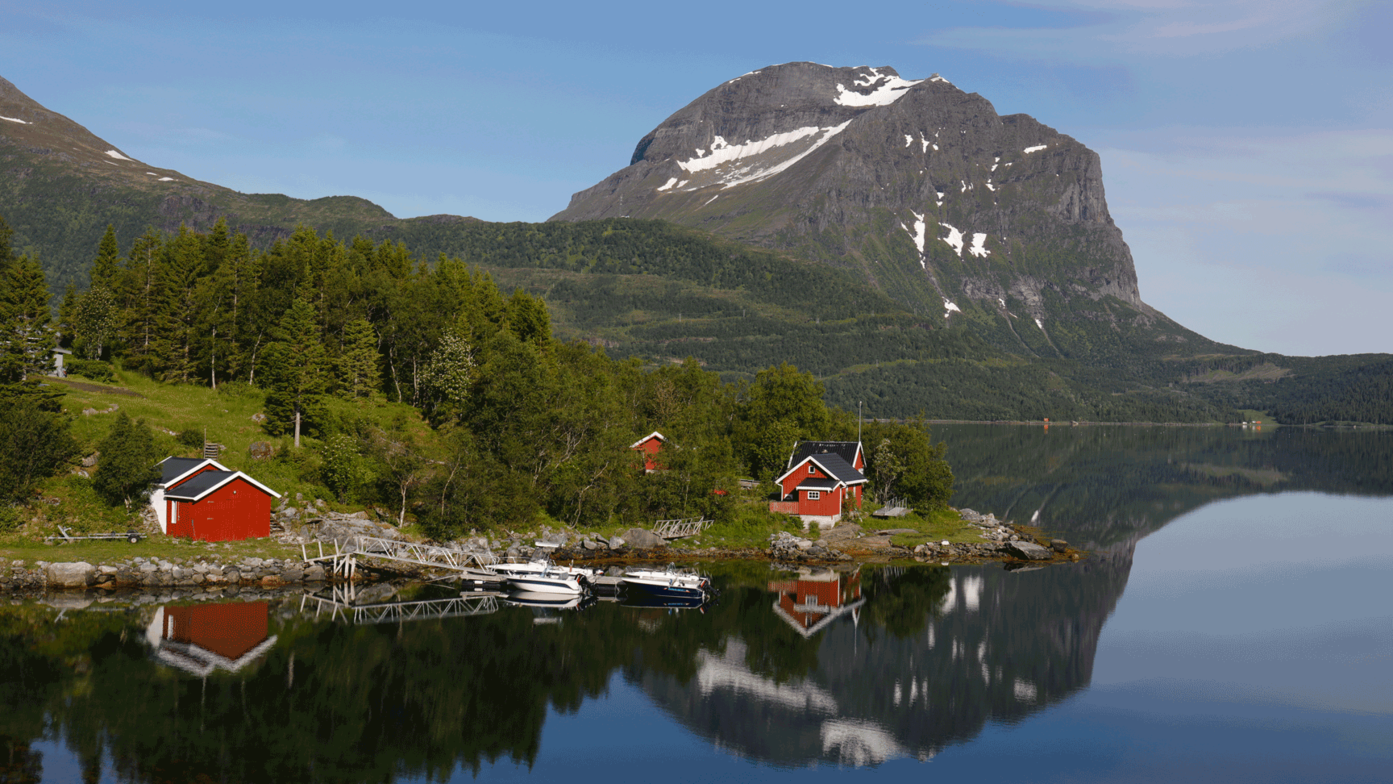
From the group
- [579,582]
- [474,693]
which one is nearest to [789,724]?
[474,693]

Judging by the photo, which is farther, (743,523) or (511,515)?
(743,523)

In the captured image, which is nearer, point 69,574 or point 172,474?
point 69,574

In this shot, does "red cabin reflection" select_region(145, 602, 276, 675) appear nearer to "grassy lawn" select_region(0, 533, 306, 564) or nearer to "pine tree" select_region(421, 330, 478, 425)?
"grassy lawn" select_region(0, 533, 306, 564)

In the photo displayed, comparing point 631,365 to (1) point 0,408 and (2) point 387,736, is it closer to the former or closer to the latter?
(1) point 0,408

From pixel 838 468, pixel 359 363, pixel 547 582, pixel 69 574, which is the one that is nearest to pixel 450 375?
pixel 359 363

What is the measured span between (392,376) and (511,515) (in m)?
24.2

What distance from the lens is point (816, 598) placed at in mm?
58625

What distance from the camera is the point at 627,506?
72312mm

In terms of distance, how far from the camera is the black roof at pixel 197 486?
182 feet

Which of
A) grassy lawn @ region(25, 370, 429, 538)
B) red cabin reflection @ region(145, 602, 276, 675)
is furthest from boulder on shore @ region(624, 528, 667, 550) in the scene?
red cabin reflection @ region(145, 602, 276, 675)

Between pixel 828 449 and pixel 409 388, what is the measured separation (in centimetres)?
3464

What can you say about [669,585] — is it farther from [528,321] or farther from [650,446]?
[528,321]

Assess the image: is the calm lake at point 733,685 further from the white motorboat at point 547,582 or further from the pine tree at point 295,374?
the pine tree at point 295,374

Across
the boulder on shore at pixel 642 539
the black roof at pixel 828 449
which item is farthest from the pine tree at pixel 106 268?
the black roof at pixel 828 449
